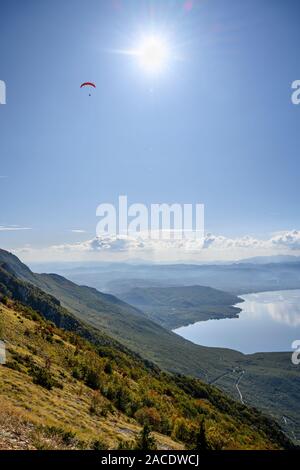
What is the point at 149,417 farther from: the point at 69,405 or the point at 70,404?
the point at 69,405

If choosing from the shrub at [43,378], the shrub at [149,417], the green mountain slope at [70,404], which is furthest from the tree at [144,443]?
the shrub at [43,378]

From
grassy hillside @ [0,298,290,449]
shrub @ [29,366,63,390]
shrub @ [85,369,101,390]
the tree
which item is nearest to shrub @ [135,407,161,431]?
grassy hillside @ [0,298,290,449]

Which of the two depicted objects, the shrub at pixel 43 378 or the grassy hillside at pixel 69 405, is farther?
the shrub at pixel 43 378

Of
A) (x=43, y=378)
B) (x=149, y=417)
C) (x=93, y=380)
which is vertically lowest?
(x=149, y=417)

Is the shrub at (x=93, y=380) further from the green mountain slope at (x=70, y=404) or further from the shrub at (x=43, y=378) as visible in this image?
the shrub at (x=43, y=378)

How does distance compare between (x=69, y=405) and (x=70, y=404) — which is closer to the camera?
(x=69, y=405)

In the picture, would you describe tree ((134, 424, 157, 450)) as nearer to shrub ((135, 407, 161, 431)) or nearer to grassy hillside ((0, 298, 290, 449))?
grassy hillside ((0, 298, 290, 449))

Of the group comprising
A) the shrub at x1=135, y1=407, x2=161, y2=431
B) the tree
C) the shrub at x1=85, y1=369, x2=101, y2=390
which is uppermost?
the tree

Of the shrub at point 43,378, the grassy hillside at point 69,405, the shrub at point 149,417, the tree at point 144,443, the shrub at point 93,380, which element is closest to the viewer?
the grassy hillside at point 69,405

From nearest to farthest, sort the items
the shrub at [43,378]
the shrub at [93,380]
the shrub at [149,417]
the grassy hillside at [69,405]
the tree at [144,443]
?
1. the grassy hillside at [69,405]
2. the tree at [144,443]
3. the shrub at [43,378]
4. the shrub at [149,417]
5. the shrub at [93,380]

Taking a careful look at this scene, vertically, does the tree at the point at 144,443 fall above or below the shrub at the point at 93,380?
above

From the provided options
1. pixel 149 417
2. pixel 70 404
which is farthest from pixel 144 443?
pixel 149 417
